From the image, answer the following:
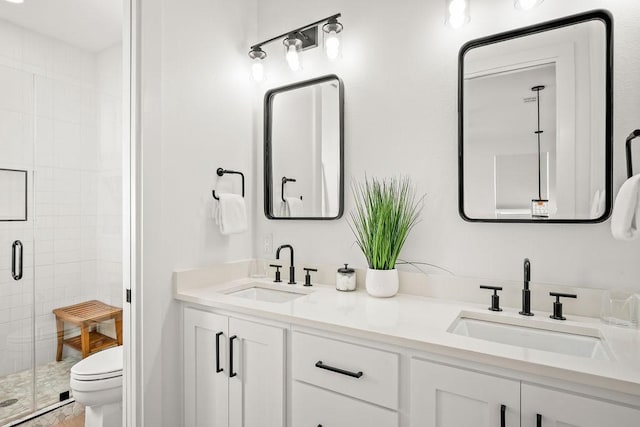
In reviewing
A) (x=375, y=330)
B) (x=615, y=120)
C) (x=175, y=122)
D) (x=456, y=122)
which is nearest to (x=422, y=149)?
(x=456, y=122)

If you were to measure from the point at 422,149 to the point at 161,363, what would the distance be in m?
1.54

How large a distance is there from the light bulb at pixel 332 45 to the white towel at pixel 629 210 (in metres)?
1.32

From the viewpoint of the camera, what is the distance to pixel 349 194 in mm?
1817

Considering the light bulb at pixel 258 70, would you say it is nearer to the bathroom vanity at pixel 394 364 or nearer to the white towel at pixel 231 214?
the white towel at pixel 231 214

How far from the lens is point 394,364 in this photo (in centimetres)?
108

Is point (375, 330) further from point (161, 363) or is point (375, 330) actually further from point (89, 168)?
point (89, 168)

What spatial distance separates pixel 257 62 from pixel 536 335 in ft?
6.10

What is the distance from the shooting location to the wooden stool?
168cm

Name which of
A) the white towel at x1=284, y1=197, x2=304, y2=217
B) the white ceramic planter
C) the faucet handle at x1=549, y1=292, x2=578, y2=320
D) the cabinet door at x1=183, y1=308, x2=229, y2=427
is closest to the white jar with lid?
the white ceramic planter

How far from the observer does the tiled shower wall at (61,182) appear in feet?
5.16

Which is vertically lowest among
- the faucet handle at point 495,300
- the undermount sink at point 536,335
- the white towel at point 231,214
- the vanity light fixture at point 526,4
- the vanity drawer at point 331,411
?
the vanity drawer at point 331,411

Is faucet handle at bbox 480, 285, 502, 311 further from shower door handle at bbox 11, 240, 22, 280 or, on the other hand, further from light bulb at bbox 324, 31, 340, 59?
shower door handle at bbox 11, 240, 22, 280

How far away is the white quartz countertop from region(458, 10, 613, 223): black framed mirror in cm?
39

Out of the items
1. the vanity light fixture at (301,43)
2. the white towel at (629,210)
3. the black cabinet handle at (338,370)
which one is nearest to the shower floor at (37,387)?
the black cabinet handle at (338,370)
